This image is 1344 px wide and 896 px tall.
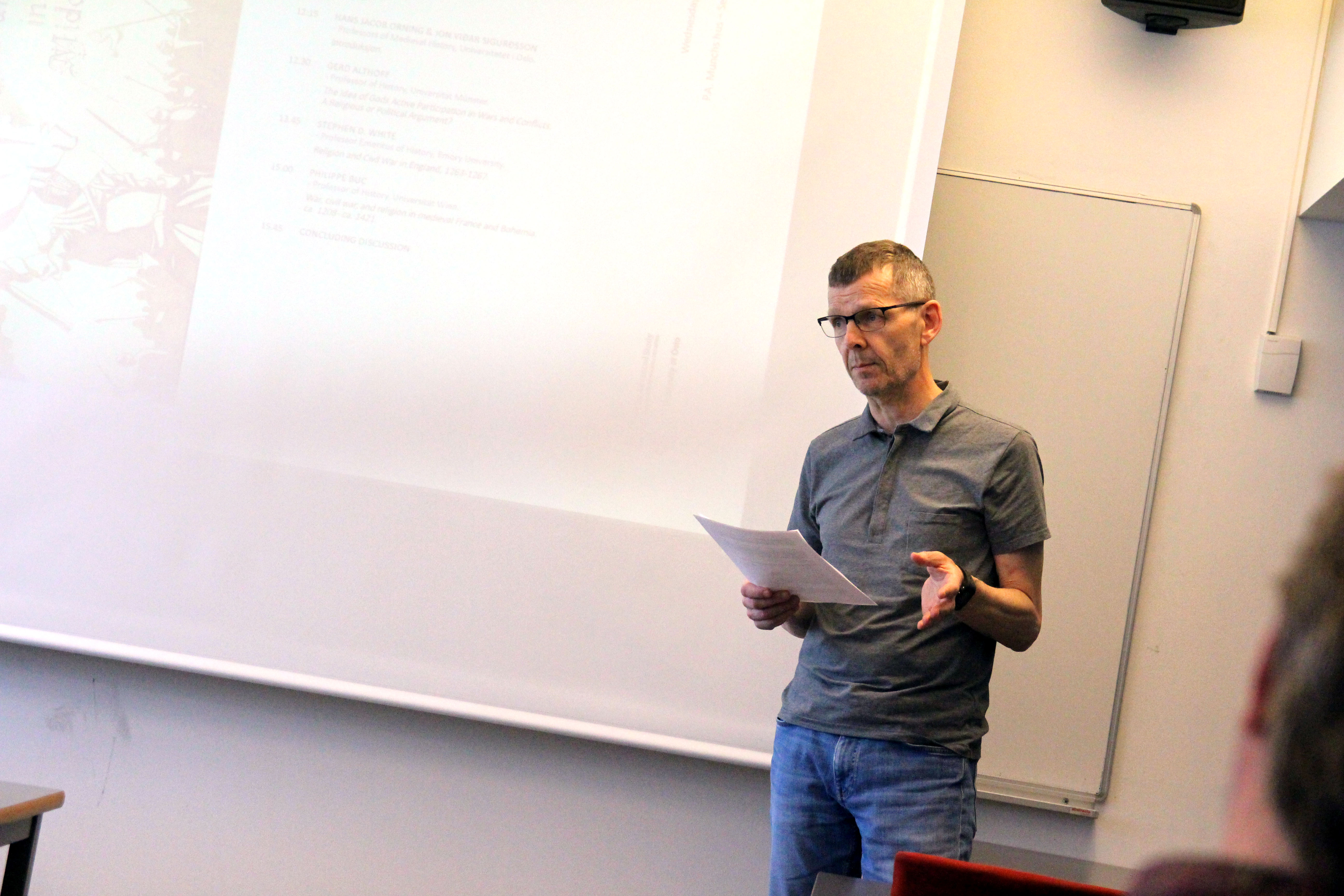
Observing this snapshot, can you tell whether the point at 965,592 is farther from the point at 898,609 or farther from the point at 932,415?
the point at 932,415

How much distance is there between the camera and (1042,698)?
2.52m

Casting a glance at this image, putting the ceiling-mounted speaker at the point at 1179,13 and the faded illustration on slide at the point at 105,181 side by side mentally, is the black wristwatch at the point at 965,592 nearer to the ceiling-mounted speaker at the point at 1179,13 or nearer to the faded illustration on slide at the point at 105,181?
the ceiling-mounted speaker at the point at 1179,13

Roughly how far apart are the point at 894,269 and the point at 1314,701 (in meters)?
1.57

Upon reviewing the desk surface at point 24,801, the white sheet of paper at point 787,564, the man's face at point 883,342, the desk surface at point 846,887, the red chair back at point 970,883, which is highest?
the man's face at point 883,342

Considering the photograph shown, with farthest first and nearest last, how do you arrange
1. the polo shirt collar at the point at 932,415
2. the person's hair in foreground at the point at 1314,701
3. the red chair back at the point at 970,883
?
the polo shirt collar at the point at 932,415 < the red chair back at the point at 970,883 < the person's hair in foreground at the point at 1314,701

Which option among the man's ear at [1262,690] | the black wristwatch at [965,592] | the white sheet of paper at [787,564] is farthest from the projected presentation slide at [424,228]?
the man's ear at [1262,690]

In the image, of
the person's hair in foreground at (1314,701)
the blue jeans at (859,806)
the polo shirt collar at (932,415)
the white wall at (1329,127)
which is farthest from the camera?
the white wall at (1329,127)

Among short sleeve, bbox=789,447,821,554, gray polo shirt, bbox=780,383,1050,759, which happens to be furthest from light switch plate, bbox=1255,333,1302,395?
short sleeve, bbox=789,447,821,554

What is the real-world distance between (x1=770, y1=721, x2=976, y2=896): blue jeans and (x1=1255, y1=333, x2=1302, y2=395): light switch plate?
1309 millimetres

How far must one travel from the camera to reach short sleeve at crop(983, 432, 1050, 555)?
68.6 inches

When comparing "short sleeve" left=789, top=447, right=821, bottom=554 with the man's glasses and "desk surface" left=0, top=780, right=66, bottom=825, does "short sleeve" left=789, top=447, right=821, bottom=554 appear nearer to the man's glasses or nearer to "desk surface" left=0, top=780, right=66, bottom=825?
the man's glasses

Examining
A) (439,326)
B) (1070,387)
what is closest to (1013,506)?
(1070,387)

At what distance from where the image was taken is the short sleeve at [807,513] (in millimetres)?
2012

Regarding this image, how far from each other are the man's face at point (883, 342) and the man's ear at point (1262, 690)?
4.93 ft
